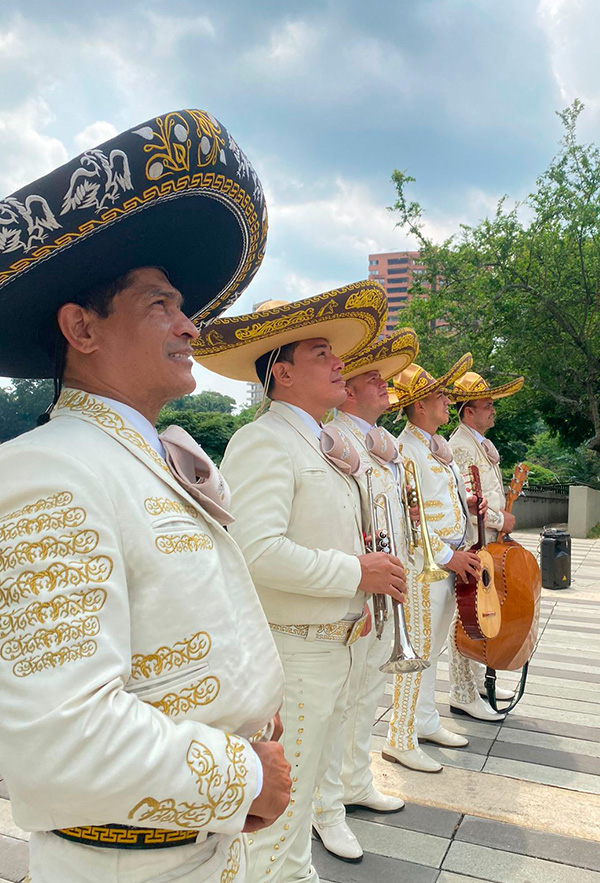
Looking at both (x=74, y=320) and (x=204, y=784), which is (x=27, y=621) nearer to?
(x=204, y=784)

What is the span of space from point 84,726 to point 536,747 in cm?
378

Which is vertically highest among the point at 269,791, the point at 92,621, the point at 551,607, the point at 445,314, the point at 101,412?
the point at 445,314

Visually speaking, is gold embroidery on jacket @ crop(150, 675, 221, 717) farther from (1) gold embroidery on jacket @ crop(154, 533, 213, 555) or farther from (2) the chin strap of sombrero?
(2) the chin strap of sombrero

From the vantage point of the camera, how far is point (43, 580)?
40.4 inches

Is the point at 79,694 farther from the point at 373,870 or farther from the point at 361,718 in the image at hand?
the point at 361,718

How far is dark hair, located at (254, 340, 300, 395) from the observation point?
113 inches

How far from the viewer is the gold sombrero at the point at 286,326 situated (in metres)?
2.63

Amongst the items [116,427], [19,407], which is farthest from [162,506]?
[19,407]

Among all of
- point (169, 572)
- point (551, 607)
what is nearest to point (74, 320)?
point (169, 572)

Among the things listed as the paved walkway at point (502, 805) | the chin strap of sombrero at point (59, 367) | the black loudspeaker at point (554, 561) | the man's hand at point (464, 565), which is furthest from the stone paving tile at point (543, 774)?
the black loudspeaker at point (554, 561)

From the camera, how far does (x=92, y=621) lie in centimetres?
104

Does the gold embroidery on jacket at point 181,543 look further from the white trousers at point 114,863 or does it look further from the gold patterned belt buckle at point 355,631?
the gold patterned belt buckle at point 355,631

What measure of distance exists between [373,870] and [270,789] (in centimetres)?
201

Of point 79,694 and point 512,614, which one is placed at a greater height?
point 79,694
